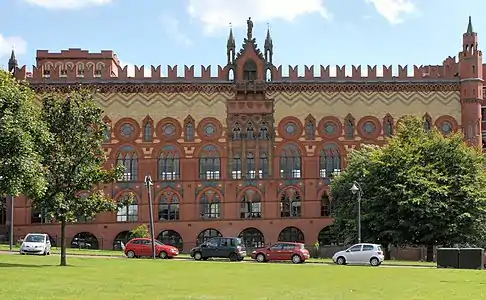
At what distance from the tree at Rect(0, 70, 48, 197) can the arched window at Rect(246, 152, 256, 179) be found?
120 ft

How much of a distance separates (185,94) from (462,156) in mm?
27047

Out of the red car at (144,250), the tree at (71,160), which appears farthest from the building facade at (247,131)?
the tree at (71,160)

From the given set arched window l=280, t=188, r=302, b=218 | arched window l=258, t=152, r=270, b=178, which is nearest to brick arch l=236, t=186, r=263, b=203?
arched window l=258, t=152, r=270, b=178

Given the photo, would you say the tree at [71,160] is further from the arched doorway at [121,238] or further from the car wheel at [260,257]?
the arched doorway at [121,238]

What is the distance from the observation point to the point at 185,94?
7350 centimetres

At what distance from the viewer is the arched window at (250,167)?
7212 centimetres

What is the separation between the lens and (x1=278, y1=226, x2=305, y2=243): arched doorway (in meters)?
71.4

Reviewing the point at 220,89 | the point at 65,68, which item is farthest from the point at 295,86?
the point at 65,68

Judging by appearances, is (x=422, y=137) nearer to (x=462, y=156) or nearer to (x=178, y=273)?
(x=462, y=156)

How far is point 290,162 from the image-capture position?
7256 centimetres

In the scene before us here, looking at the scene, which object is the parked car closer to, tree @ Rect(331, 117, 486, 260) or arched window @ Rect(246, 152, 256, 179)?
tree @ Rect(331, 117, 486, 260)

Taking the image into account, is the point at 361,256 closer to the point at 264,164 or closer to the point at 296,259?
the point at 296,259

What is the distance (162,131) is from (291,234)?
49.6 ft

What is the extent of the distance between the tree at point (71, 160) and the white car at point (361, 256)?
14.2 meters
